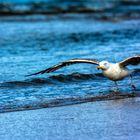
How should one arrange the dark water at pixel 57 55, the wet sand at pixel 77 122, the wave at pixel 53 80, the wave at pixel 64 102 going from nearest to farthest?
the wet sand at pixel 77 122, the wave at pixel 64 102, the dark water at pixel 57 55, the wave at pixel 53 80

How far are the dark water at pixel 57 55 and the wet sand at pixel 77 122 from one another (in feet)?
2.05

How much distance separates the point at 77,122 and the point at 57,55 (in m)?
A: 8.23

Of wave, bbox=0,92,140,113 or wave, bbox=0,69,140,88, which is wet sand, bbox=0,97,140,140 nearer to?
wave, bbox=0,92,140,113

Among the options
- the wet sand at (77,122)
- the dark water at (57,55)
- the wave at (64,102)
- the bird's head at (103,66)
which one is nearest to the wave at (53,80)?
the dark water at (57,55)

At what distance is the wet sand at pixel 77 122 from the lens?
7.40 metres

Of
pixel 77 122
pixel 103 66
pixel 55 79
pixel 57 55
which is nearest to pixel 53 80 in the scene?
pixel 55 79

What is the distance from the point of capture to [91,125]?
313 inches

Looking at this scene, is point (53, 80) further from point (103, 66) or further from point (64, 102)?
point (64, 102)

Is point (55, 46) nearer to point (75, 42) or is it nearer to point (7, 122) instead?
point (75, 42)

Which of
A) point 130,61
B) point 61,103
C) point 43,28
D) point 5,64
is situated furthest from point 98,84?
point 43,28

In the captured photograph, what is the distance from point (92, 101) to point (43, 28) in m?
16.0

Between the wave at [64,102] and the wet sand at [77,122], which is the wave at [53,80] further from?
the wet sand at [77,122]

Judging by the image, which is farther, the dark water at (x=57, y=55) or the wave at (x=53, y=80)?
the wave at (x=53, y=80)

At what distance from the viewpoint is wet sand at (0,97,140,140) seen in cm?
740
